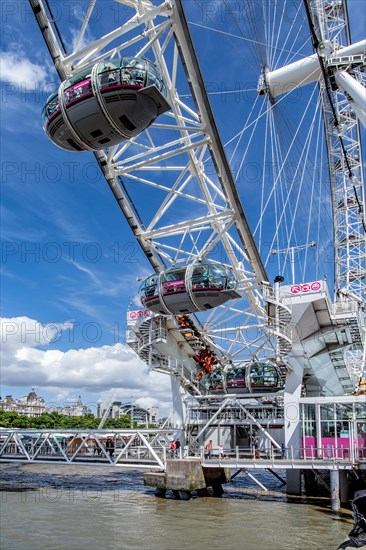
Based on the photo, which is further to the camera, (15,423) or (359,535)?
(15,423)

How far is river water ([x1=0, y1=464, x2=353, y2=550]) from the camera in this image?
55.5ft

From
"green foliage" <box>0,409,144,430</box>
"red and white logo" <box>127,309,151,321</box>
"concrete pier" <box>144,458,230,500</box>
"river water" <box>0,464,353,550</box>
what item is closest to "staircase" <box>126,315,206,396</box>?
"red and white logo" <box>127,309,151,321</box>

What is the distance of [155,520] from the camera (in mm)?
20625

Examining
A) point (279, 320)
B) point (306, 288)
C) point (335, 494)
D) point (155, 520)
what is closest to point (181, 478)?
point (155, 520)

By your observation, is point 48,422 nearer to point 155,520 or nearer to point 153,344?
point 153,344

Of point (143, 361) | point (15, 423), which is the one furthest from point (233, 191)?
point (15, 423)

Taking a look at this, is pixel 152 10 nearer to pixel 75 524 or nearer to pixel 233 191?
pixel 233 191

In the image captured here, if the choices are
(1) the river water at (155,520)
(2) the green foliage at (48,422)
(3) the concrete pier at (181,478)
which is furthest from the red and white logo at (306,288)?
(2) the green foliage at (48,422)

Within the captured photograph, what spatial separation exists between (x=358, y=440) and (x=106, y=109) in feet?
63.8

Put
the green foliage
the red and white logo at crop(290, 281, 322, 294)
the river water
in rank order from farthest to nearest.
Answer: the green foliage
the red and white logo at crop(290, 281, 322, 294)
the river water

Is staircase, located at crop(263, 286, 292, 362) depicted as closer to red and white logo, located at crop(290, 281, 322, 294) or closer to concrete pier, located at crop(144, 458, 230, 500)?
red and white logo, located at crop(290, 281, 322, 294)

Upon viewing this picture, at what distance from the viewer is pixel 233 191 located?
24.1 meters

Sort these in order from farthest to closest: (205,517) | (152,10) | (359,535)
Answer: (205,517)
(152,10)
(359,535)

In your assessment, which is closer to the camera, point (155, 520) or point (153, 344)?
point (155, 520)
